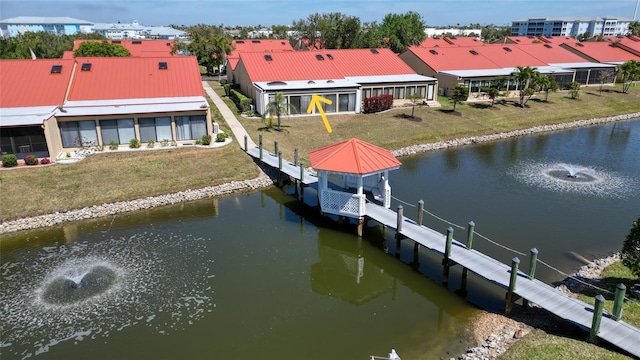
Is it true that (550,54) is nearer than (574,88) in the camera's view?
No

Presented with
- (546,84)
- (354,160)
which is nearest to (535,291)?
(354,160)

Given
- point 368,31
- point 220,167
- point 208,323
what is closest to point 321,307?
point 208,323

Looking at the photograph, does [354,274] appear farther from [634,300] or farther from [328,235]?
[634,300]

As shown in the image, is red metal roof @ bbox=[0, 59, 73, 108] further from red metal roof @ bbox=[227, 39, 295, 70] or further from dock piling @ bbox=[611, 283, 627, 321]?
dock piling @ bbox=[611, 283, 627, 321]

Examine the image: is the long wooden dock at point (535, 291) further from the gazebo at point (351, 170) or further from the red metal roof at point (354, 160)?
the red metal roof at point (354, 160)

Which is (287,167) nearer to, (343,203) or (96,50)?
(343,203)

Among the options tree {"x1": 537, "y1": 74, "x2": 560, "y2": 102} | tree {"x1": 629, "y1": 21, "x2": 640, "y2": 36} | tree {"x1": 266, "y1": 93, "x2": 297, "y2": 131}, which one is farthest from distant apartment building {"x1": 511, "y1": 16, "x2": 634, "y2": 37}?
tree {"x1": 266, "y1": 93, "x2": 297, "y2": 131}
